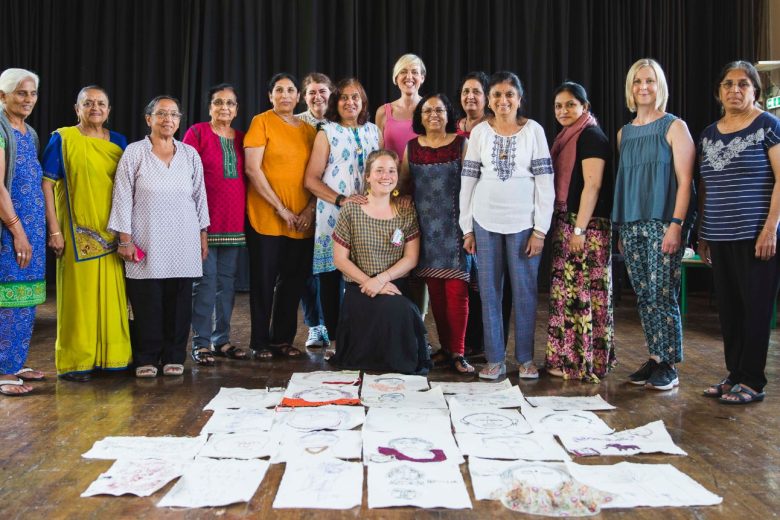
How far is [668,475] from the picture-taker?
205 centimetres

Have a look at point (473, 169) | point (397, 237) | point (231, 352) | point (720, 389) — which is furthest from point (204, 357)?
point (720, 389)

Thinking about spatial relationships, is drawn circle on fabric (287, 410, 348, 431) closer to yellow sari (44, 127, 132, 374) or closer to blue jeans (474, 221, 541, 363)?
blue jeans (474, 221, 541, 363)

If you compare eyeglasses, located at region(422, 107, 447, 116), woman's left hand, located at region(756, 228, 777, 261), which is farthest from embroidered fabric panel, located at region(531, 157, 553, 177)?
woman's left hand, located at region(756, 228, 777, 261)

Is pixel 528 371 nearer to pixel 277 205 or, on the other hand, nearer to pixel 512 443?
pixel 512 443

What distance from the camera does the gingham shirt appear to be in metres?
3.45

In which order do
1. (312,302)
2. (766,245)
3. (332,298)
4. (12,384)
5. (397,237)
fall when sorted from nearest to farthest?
(766,245)
(12,384)
(397,237)
(332,298)
(312,302)

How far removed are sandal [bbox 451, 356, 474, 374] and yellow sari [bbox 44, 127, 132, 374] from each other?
1.54 meters

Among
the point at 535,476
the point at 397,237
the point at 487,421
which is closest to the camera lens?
the point at 535,476

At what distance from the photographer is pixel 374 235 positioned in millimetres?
3443

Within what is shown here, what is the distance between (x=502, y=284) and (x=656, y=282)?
660 mm

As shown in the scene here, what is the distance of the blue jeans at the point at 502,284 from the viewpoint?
10.6 ft

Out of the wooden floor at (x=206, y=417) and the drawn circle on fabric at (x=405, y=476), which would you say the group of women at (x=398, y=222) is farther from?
the drawn circle on fabric at (x=405, y=476)

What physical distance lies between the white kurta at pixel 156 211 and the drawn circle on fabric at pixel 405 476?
1.67 m

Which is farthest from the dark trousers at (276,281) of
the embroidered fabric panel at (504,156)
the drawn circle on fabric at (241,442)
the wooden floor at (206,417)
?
the drawn circle on fabric at (241,442)
